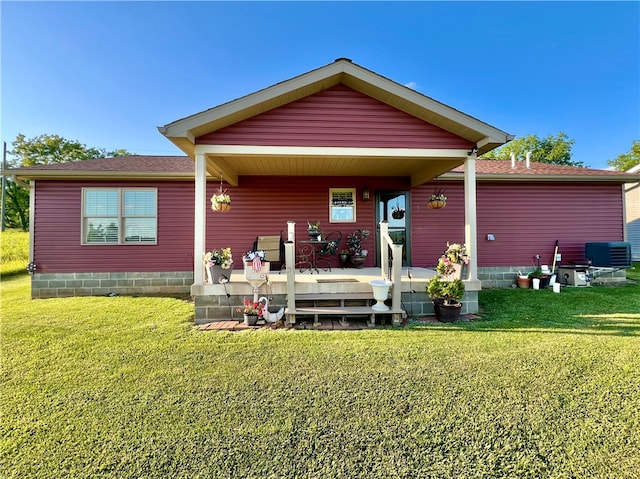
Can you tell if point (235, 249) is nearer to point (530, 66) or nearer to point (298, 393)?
point (298, 393)

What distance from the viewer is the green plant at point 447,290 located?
13.9 feet

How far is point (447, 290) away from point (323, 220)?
11.5 feet

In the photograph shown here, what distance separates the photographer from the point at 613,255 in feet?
22.5

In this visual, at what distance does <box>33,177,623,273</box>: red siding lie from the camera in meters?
6.64

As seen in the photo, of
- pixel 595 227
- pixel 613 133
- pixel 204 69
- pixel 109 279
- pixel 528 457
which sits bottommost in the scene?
pixel 528 457

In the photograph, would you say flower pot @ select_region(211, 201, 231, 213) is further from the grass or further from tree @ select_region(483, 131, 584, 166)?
tree @ select_region(483, 131, 584, 166)

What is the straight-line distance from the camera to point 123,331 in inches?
156

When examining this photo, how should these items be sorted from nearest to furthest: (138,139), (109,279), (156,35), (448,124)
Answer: (448,124), (109,279), (156,35), (138,139)

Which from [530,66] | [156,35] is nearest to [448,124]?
[156,35]

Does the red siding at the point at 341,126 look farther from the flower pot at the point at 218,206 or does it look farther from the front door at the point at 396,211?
the front door at the point at 396,211

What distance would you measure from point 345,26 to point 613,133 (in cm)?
2599

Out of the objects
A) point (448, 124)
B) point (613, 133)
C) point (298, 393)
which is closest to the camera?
point (298, 393)

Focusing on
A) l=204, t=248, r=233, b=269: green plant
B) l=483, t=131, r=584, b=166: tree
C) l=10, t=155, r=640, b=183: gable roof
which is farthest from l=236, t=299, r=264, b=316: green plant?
l=483, t=131, r=584, b=166: tree

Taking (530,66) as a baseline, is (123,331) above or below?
below
